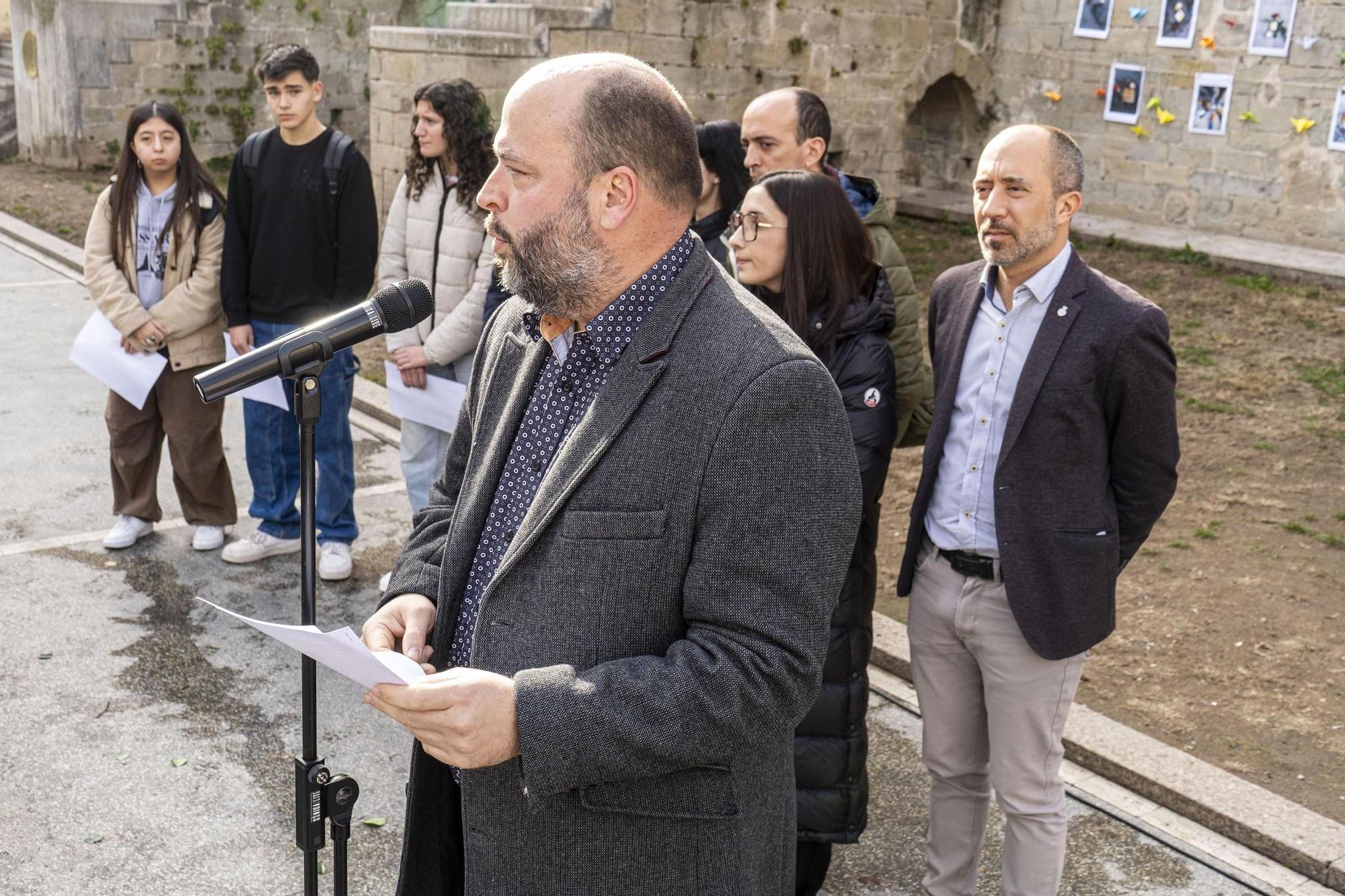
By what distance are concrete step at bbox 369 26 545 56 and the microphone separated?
346 inches

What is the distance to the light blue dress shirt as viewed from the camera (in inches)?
125

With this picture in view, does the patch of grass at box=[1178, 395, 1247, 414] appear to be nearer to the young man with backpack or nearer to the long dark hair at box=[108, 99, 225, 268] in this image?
the young man with backpack

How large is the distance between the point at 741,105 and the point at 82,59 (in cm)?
921

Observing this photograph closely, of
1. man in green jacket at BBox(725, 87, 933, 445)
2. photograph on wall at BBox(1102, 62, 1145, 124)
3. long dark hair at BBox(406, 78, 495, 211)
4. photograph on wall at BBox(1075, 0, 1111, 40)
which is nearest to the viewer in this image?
man in green jacket at BBox(725, 87, 933, 445)

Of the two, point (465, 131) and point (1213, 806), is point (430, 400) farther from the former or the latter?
point (1213, 806)

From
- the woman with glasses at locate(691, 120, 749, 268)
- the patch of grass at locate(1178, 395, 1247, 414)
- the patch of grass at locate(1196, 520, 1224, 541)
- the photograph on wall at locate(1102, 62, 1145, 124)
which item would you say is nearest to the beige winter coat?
the woman with glasses at locate(691, 120, 749, 268)

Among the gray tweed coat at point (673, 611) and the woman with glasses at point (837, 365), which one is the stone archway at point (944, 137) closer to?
the woman with glasses at point (837, 365)

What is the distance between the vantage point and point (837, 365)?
337cm

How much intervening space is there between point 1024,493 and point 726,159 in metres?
1.91

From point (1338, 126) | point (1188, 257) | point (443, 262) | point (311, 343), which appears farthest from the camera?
point (1188, 257)

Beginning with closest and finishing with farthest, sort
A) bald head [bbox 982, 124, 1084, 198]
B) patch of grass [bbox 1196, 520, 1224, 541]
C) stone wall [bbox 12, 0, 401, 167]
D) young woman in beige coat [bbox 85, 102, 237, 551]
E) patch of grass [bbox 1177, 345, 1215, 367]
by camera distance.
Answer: bald head [bbox 982, 124, 1084, 198]
young woman in beige coat [bbox 85, 102, 237, 551]
patch of grass [bbox 1196, 520, 1224, 541]
patch of grass [bbox 1177, 345, 1215, 367]
stone wall [bbox 12, 0, 401, 167]

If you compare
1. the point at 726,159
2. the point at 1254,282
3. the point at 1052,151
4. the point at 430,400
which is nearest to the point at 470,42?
the point at 430,400

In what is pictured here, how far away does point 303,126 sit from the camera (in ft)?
18.0

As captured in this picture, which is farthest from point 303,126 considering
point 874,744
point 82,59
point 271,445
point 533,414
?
point 82,59
